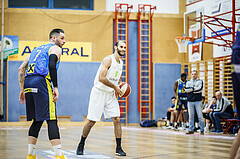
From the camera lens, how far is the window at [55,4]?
1723 centimetres

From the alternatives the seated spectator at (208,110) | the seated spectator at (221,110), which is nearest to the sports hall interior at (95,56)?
the seated spectator at (208,110)

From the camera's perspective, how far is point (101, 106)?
6000mm

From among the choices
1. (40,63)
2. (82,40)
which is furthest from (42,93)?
(82,40)

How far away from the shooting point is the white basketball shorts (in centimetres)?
595

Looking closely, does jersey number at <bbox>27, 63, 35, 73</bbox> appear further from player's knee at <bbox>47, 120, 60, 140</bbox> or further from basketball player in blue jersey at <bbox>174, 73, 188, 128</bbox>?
basketball player in blue jersey at <bbox>174, 73, 188, 128</bbox>

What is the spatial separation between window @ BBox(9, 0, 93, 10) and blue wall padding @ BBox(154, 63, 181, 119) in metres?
3.96

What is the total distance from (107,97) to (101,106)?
6.7 inches

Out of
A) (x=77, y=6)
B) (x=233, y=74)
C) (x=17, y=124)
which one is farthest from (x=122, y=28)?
(x=233, y=74)

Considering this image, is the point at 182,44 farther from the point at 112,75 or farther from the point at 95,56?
the point at 112,75

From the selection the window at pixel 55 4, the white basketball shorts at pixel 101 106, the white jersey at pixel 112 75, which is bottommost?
the white basketball shorts at pixel 101 106

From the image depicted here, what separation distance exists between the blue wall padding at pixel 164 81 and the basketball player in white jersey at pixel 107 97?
11.4 m

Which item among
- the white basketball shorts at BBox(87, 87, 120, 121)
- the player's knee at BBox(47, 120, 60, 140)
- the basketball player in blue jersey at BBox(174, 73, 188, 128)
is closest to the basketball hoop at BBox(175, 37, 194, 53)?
the basketball player in blue jersey at BBox(174, 73, 188, 128)

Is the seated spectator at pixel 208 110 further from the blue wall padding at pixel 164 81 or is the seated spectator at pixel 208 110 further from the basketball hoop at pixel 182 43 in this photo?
the blue wall padding at pixel 164 81

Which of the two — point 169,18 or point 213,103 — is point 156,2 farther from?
point 213,103
